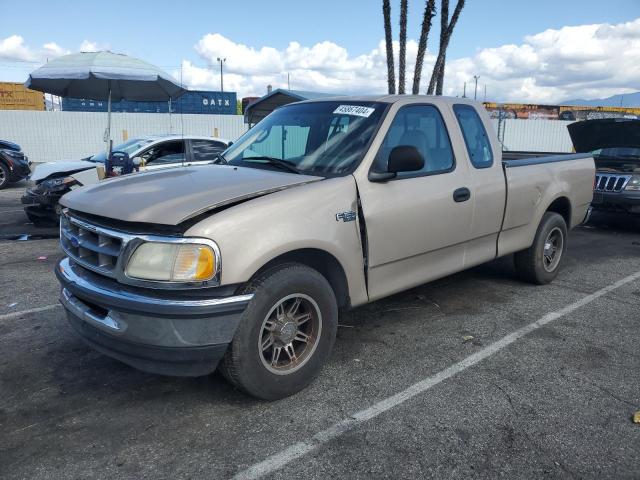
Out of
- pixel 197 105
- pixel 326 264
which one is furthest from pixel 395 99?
pixel 197 105

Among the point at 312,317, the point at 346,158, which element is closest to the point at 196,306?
the point at 312,317

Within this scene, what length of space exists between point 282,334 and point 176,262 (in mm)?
814

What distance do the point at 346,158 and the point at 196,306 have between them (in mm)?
1591

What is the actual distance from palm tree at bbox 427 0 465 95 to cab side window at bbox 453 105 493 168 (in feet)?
38.3

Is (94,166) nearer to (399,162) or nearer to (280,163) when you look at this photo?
(280,163)

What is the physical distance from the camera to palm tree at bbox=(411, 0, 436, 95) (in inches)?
579

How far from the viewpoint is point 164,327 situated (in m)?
2.74

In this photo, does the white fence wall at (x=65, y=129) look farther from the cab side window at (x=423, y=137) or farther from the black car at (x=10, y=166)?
the cab side window at (x=423, y=137)

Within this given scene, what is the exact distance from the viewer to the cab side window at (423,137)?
3.91 m

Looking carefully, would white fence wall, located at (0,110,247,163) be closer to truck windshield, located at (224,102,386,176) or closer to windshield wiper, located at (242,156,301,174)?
truck windshield, located at (224,102,386,176)

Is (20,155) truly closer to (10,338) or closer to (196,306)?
(10,338)

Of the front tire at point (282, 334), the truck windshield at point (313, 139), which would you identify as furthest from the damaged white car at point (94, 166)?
the front tire at point (282, 334)

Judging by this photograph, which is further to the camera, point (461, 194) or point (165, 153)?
point (165, 153)

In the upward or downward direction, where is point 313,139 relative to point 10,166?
upward
